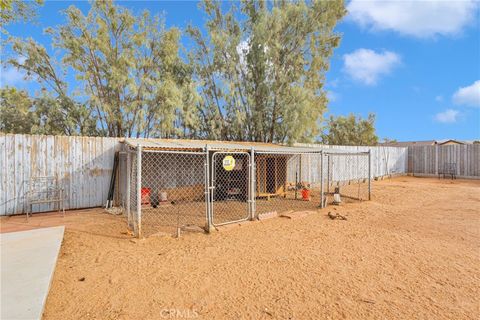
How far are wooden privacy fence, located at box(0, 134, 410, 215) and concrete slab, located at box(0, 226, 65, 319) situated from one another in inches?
94.9

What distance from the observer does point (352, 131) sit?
27.6 metres

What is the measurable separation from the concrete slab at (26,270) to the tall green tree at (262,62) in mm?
10570

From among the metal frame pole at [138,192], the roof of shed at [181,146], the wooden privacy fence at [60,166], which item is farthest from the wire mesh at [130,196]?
the wooden privacy fence at [60,166]

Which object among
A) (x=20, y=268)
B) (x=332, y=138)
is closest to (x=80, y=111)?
(x=20, y=268)

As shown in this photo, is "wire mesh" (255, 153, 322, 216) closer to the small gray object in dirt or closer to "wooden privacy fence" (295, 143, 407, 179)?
the small gray object in dirt

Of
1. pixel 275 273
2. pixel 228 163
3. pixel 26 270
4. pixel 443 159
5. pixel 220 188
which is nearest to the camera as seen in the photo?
pixel 26 270

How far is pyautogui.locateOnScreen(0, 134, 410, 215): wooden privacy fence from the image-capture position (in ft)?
21.9

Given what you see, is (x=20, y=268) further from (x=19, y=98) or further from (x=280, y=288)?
(x=19, y=98)

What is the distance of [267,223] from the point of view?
6.23m

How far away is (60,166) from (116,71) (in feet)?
19.8

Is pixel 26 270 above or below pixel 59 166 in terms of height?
below

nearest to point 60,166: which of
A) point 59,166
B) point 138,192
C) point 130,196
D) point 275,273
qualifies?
point 59,166

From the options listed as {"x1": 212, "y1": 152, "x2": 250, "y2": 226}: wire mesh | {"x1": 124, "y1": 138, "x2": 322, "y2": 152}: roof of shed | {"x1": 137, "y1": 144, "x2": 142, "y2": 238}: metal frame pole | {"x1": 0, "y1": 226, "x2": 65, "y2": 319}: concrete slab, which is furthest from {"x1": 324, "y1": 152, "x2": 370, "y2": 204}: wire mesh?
{"x1": 0, "y1": 226, "x2": 65, "y2": 319}: concrete slab

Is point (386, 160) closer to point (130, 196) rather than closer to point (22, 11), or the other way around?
point (130, 196)
